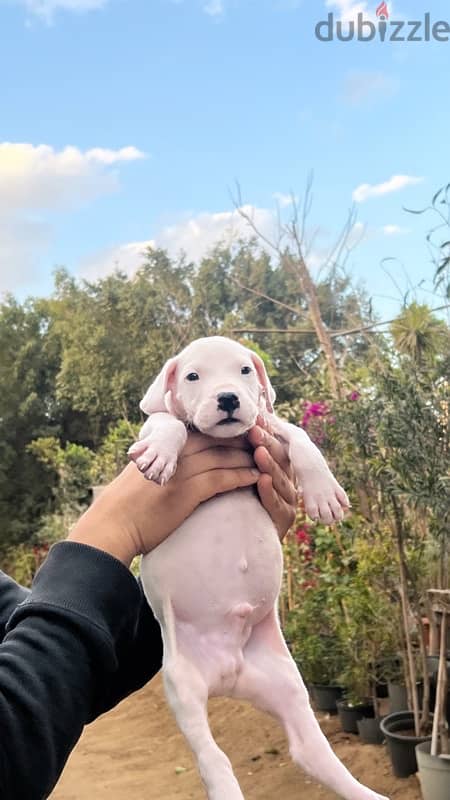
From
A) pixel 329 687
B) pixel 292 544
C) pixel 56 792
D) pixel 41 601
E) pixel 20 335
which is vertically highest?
pixel 20 335

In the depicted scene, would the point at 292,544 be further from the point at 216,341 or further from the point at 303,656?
the point at 216,341

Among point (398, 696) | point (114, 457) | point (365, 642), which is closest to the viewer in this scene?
point (398, 696)

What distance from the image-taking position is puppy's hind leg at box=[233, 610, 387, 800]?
4.67 feet

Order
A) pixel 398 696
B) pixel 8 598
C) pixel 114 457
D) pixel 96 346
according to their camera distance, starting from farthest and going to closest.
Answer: pixel 96 346, pixel 114 457, pixel 398 696, pixel 8 598

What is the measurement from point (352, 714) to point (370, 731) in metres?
0.22

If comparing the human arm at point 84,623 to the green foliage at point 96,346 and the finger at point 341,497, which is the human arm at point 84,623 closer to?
the finger at point 341,497

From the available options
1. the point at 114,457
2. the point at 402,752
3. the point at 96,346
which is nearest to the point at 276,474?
the point at 402,752

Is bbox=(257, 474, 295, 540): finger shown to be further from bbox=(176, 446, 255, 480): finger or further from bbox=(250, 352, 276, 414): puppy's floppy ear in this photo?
bbox=(250, 352, 276, 414): puppy's floppy ear

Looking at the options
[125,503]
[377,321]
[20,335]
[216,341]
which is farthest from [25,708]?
[20,335]

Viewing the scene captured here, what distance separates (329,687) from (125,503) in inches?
190

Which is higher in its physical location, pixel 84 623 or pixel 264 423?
pixel 264 423

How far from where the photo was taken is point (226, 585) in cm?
149

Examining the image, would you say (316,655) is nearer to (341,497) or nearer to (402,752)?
(402,752)

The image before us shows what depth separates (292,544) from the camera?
22.0 ft
